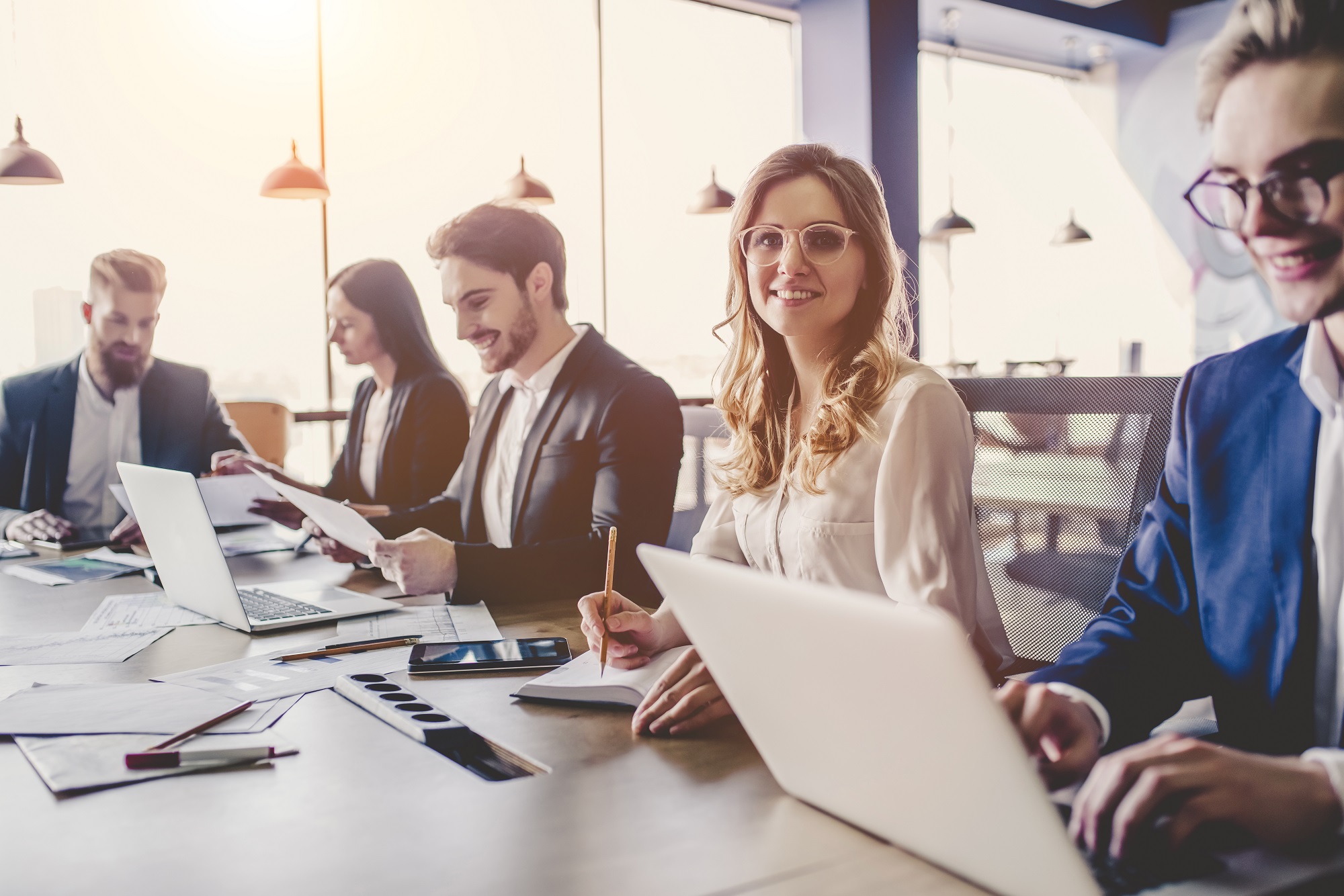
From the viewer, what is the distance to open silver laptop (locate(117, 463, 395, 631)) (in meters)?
1.50

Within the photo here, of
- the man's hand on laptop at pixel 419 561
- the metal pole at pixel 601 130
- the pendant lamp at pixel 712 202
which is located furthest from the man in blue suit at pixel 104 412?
the metal pole at pixel 601 130

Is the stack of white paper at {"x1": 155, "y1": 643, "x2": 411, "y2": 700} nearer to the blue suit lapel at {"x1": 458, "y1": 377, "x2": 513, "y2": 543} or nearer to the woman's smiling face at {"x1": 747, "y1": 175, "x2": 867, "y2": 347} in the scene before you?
the woman's smiling face at {"x1": 747, "y1": 175, "x2": 867, "y2": 347}

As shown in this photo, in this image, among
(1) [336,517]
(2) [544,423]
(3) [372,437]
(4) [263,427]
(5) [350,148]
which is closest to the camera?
(1) [336,517]

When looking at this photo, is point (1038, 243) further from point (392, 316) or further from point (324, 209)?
point (392, 316)

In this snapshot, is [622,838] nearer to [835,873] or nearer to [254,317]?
[835,873]

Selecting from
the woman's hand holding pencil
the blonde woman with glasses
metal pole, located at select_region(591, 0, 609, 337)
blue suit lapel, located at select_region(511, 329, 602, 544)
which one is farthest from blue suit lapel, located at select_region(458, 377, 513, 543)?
metal pole, located at select_region(591, 0, 609, 337)

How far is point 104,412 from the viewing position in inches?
127

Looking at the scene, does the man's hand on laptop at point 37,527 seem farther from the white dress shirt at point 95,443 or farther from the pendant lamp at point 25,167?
the pendant lamp at point 25,167

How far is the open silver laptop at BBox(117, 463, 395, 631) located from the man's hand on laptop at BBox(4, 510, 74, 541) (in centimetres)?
99

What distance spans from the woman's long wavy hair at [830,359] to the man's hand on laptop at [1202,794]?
78cm

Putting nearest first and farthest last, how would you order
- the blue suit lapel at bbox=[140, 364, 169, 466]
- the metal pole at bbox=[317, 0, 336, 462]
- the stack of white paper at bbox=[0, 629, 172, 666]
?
the stack of white paper at bbox=[0, 629, 172, 666]
the blue suit lapel at bbox=[140, 364, 169, 466]
the metal pole at bbox=[317, 0, 336, 462]

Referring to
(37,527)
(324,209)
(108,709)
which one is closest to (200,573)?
(108,709)

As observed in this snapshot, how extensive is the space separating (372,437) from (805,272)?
2.23m

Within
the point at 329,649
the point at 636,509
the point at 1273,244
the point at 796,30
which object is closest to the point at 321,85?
the point at 796,30
